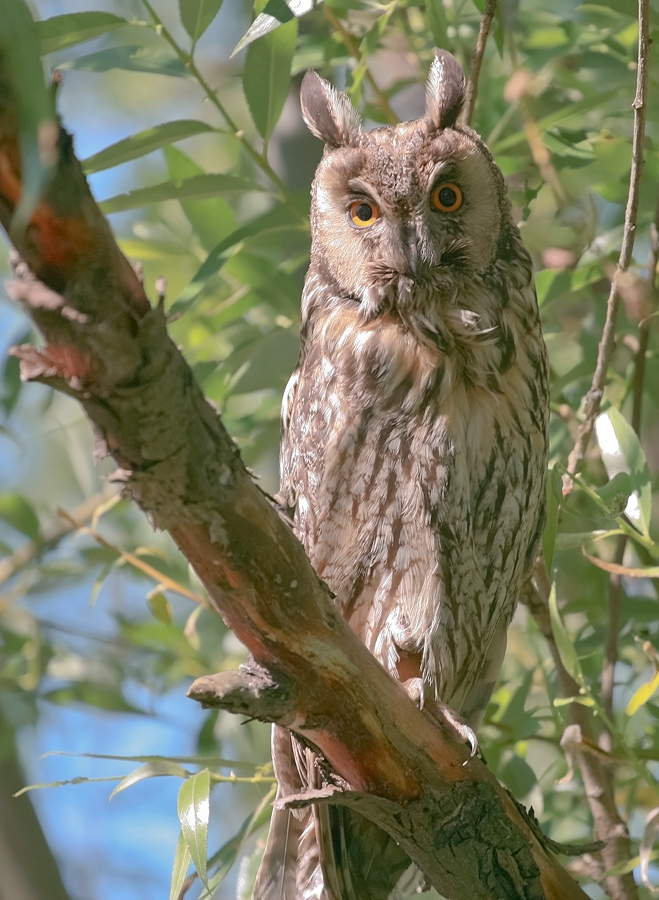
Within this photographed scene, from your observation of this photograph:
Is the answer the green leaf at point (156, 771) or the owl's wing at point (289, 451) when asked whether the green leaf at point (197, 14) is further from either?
the green leaf at point (156, 771)

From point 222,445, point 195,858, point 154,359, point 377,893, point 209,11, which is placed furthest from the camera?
point 377,893

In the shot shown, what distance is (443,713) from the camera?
1531 millimetres

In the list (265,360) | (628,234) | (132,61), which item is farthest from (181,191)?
(628,234)

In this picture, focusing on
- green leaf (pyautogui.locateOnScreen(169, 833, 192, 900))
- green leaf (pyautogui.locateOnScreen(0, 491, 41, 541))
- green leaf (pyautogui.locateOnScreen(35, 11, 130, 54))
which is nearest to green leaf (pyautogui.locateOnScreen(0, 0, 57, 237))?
green leaf (pyautogui.locateOnScreen(35, 11, 130, 54))

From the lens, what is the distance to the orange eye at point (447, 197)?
1681mm

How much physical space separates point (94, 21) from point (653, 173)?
→ 963 millimetres

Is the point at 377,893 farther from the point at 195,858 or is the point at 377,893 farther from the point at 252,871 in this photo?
the point at 195,858

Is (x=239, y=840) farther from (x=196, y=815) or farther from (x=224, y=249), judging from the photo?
(x=224, y=249)

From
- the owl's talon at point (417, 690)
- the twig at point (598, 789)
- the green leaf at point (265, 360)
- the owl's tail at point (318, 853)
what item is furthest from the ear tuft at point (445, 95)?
the owl's tail at point (318, 853)

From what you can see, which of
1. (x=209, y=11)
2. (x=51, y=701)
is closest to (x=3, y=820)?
(x=51, y=701)

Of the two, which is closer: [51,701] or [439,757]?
[439,757]

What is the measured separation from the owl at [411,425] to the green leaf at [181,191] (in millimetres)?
157

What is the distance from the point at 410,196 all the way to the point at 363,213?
0.38ft

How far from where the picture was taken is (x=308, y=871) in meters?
1.73
